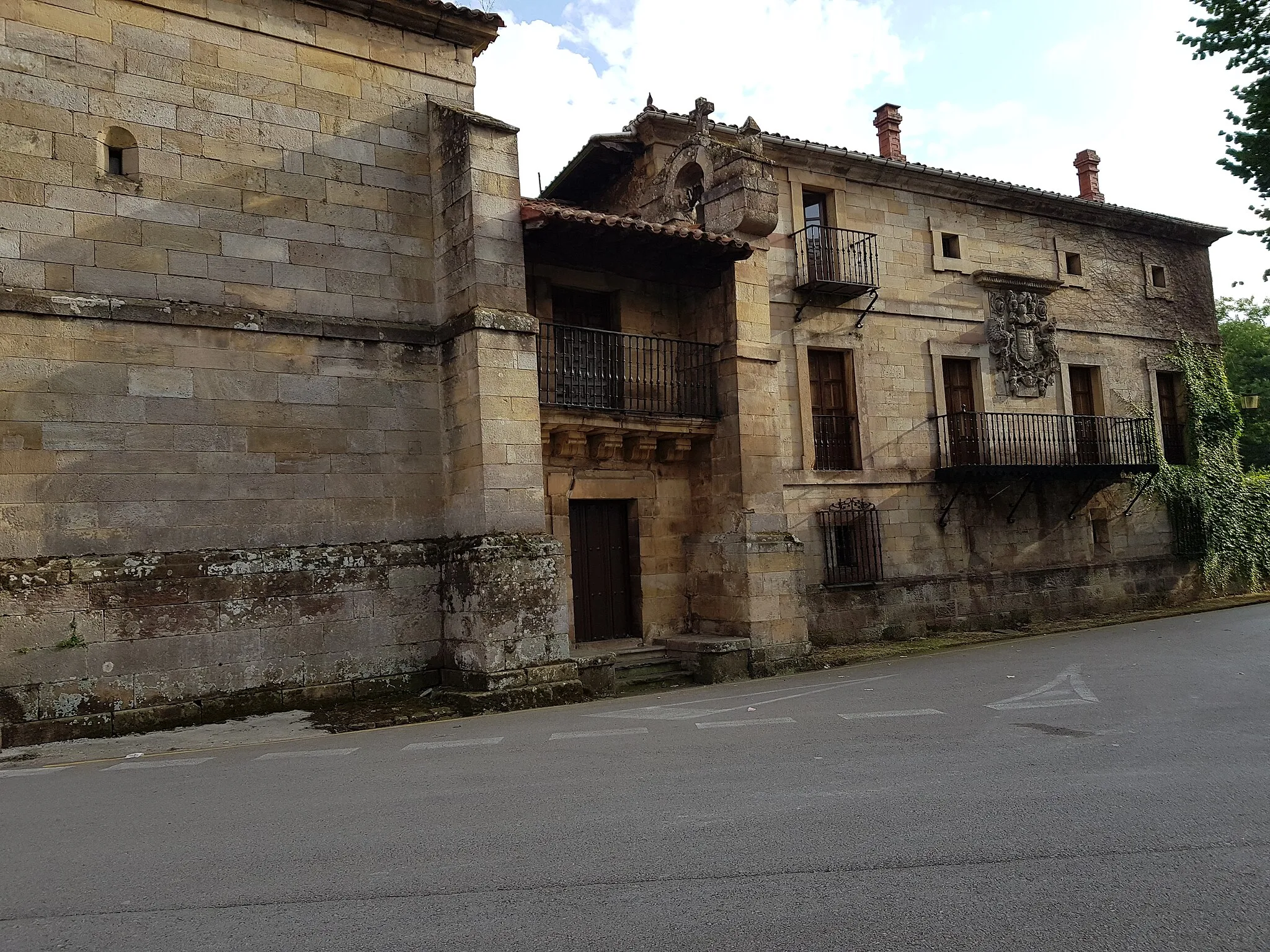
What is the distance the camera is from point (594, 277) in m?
12.4

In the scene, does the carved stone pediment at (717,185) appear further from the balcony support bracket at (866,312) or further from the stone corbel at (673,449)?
the balcony support bracket at (866,312)

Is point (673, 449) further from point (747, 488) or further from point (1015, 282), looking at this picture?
point (1015, 282)

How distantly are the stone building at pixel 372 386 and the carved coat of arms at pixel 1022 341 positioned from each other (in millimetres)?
3908

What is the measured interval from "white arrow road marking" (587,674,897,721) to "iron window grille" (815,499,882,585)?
15.8ft

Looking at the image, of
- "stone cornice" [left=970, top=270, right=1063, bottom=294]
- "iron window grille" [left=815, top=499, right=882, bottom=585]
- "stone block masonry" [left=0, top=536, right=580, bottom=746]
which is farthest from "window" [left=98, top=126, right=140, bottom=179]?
"stone cornice" [left=970, top=270, right=1063, bottom=294]

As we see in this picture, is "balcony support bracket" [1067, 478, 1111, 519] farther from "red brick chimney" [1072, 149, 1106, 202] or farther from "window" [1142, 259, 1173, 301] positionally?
"red brick chimney" [1072, 149, 1106, 202]

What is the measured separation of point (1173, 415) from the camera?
2023 centimetres

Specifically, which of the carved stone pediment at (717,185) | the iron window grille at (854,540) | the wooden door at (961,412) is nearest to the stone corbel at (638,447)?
the carved stone pediment at (717,185)

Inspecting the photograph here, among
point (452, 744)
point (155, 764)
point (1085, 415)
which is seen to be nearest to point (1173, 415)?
point (1085, 415)

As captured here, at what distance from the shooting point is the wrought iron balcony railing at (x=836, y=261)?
15.1 meters

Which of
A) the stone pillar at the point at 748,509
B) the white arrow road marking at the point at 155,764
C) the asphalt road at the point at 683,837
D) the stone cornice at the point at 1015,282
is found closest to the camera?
the asphalt road at the point at 683,837

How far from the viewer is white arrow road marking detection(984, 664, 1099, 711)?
8.06m

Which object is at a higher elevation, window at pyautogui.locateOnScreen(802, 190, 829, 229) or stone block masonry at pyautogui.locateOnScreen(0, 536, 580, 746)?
window at pyautogui.locateOnScreen(802, 190, 829, 229)

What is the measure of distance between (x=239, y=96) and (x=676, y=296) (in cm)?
607
